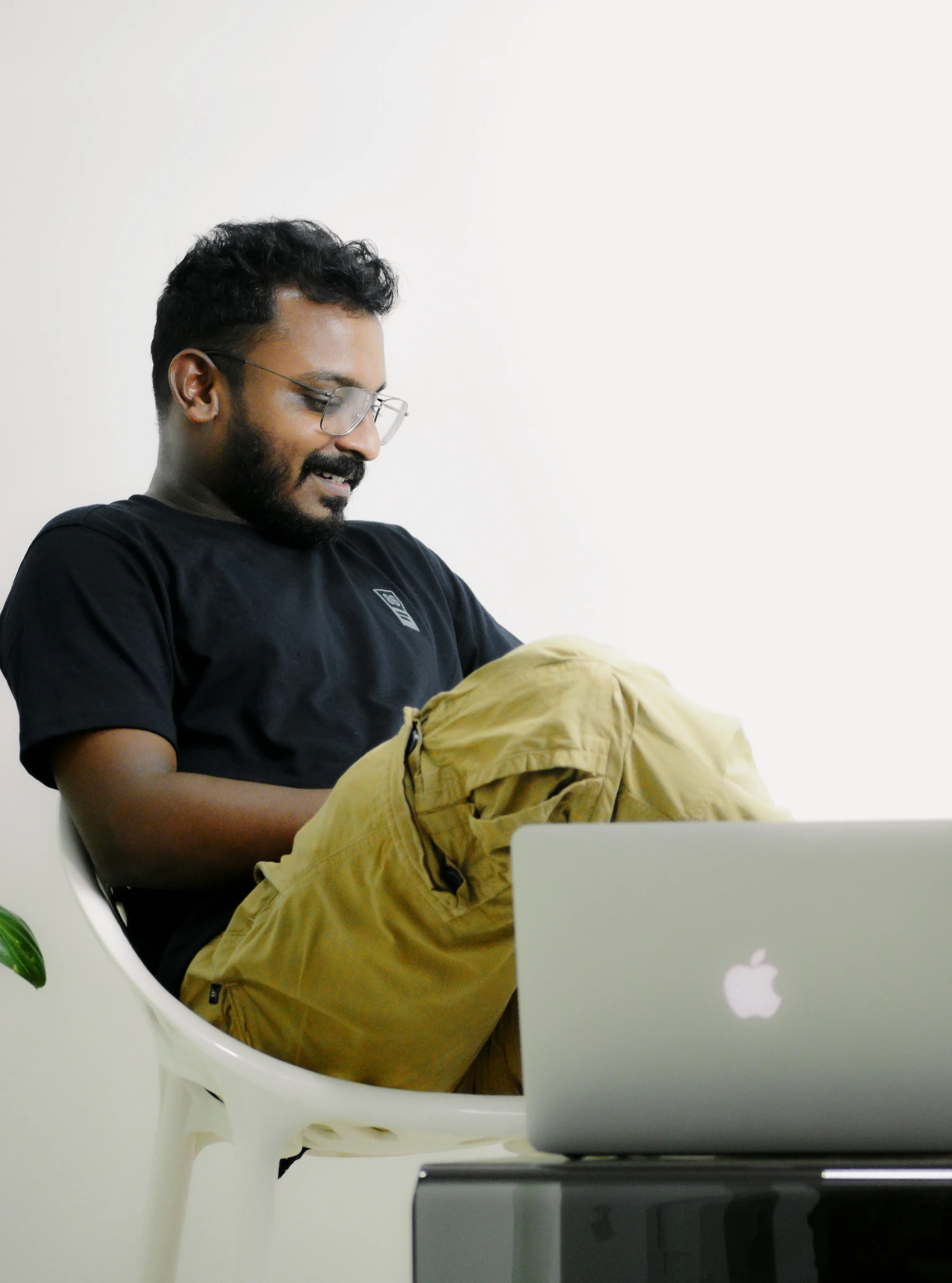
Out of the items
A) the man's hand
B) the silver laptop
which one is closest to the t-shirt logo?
the man's hand

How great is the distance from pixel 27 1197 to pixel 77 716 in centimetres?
96

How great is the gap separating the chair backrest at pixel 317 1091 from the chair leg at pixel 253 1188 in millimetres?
34

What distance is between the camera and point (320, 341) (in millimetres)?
1433

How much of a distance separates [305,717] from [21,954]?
0.38m

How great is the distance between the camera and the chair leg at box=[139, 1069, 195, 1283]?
1.04 metres

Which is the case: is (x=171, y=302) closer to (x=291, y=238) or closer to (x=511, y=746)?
(x=291, y=238)

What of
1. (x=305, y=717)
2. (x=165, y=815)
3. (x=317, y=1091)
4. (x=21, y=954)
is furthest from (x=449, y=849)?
(x=21, y=954)

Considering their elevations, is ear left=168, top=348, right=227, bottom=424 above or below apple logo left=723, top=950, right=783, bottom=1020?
above

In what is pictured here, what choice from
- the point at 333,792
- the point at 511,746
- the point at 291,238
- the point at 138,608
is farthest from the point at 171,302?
the point at 511,746

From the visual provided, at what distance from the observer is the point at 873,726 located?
74.2 inches

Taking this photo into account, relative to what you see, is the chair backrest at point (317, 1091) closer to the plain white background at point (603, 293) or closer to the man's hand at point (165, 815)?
the man's hand at point (165, 815)

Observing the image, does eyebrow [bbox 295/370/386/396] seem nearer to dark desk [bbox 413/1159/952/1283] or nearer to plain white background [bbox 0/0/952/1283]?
plain white background [bbox 0/0/952/1283]

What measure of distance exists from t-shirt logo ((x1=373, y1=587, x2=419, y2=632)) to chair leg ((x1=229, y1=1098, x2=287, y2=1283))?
25.4 inches

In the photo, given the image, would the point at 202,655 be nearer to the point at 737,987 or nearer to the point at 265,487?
the point at 265,487
